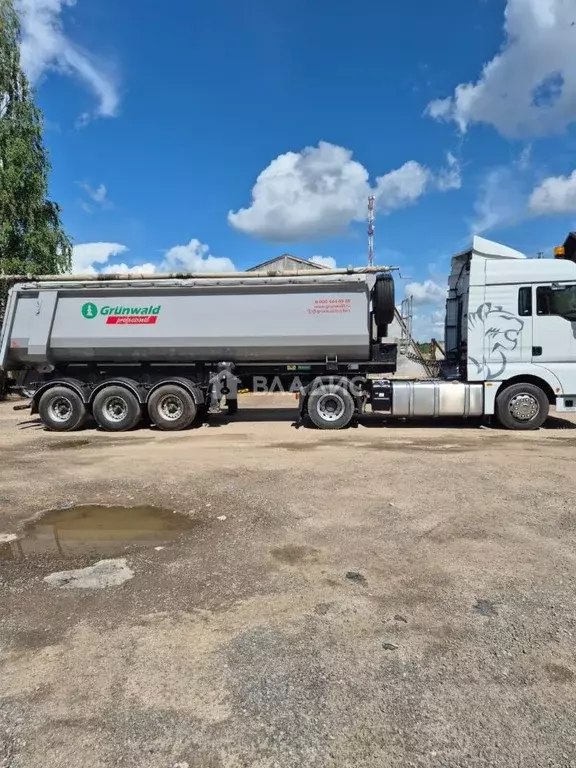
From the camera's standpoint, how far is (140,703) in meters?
2.55

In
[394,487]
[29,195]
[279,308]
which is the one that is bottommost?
[394,487]

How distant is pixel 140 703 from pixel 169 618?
0.81 metres

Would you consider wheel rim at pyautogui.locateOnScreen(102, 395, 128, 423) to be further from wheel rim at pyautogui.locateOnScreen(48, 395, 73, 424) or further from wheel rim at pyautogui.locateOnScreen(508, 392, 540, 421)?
wheel rim at pyautogui.locateOnScreen(508, 392, 540, 421)

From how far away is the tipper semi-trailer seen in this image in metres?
10.6

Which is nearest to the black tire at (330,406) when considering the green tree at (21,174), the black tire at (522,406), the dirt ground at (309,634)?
the black tire at (522,406)

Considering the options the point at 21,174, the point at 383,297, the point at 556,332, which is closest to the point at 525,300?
the point at 556,332

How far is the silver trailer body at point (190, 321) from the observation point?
11.0 metres

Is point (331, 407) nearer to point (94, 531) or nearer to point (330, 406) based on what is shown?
point (330, 406)

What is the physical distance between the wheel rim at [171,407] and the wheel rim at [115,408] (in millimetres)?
784

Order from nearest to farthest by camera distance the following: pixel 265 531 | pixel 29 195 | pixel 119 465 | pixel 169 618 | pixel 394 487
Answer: pixel 169 618, pixel 265 531, pixel 394 487, pixel 119 465, pixel 29 195

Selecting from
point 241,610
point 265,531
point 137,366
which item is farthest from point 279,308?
point 241,610

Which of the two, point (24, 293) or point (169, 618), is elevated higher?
point (24, 293)

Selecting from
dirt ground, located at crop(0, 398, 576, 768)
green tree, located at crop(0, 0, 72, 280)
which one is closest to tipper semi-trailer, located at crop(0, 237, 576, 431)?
dirt ground, located at crop(0, 398, 576, 768)

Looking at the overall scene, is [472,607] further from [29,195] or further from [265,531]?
[29,195]
